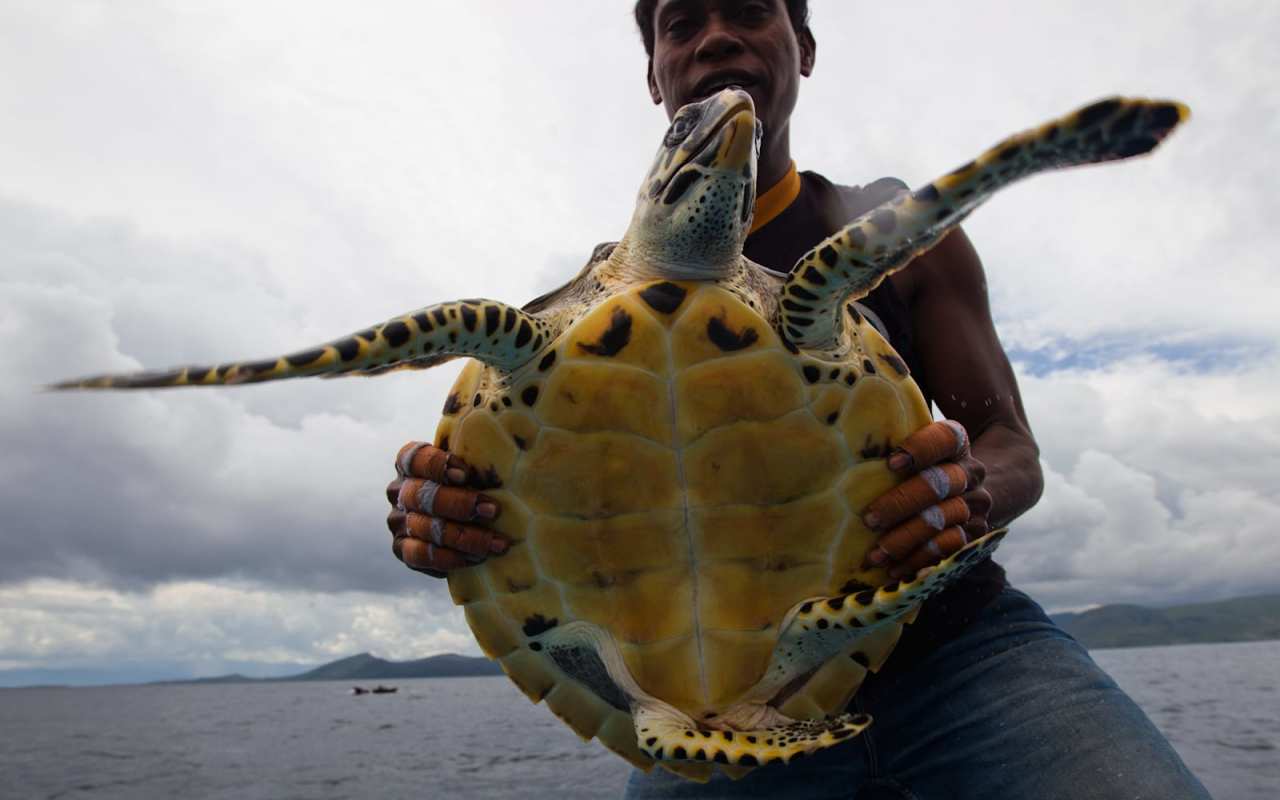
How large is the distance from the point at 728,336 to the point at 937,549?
1220mm

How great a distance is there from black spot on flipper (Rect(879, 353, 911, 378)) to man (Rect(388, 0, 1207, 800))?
1.20ft

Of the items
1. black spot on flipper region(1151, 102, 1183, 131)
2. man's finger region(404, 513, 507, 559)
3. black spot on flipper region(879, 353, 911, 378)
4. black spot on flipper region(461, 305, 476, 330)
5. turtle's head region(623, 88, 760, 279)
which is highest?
turtle's head region(623, 88, 760, 279)

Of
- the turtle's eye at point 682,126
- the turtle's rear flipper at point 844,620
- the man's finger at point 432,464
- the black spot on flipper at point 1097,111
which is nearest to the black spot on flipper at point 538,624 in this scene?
the man's finger at point 432,464

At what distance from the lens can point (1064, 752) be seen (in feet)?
11.4

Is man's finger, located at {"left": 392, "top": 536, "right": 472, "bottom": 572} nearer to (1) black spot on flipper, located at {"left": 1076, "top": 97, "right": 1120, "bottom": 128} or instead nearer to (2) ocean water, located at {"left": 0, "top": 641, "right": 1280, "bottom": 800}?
(1) black spot on flipper, located at {"left": 1076, "top": 97, "right": 1120, "bottom": 128}

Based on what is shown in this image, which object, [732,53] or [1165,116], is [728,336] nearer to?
[1165,116]

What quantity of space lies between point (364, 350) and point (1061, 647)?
351 cm

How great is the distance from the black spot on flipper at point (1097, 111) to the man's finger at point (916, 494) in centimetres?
138

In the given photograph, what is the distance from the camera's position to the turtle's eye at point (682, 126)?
388 cm

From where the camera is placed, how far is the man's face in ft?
15.1

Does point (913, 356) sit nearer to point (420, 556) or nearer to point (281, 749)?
point (420, 556)

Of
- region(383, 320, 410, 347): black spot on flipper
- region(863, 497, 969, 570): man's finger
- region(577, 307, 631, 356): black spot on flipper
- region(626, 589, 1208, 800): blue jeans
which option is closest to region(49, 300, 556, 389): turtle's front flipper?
region(383, 320, 410, 347): black spot on flipper

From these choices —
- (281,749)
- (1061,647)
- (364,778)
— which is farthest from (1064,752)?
(281,749)

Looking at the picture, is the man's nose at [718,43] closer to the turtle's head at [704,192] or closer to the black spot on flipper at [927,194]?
the turtle's head at [704,192]
